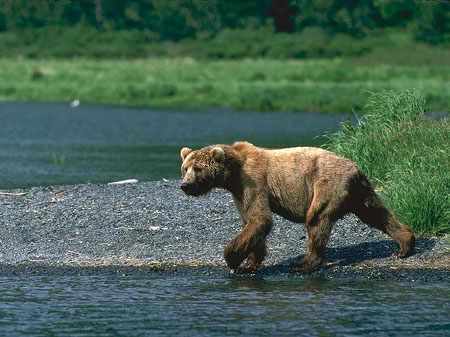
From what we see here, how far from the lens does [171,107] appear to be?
163ft

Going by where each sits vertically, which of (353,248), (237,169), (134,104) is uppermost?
(237,169)

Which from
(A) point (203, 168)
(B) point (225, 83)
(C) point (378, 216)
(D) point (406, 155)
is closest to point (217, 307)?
(A) point (203, 168)

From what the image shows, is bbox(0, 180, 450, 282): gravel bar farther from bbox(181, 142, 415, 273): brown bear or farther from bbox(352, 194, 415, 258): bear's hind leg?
bbox(181, 142, 415, 273): brown bear

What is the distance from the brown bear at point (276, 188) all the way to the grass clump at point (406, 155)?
5.09ft

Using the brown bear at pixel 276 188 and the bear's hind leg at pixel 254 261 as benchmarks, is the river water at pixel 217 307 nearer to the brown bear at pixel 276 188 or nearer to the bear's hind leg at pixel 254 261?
the bear's hind leg at pixel 254 261

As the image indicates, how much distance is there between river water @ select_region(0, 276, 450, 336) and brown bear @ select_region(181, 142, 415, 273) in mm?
374

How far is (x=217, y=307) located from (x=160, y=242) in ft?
9.29

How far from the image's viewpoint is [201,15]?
86.8 meters

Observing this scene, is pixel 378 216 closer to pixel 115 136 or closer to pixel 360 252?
pixel 360 252

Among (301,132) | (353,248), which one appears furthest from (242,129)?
(353,248)

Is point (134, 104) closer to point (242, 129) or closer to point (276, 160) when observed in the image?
point (242, 129)

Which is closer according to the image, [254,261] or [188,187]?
[188,187]

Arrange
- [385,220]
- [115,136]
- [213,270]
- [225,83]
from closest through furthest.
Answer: [213,270]
[385,220]
[115,136]
[225,83]

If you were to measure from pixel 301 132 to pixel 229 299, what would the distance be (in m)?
23.9
